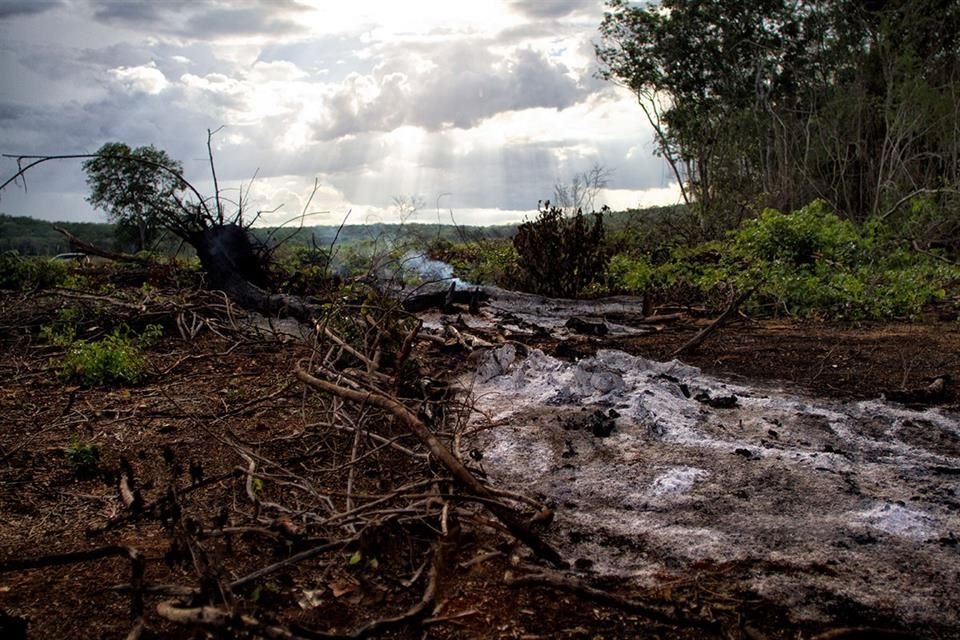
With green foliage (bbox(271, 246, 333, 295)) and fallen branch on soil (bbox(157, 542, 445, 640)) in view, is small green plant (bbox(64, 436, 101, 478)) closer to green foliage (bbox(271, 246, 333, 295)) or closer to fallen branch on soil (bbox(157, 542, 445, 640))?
fallen branch on soil (bbox(157, 542, 445, 640))

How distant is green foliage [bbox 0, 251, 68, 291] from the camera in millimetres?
10047

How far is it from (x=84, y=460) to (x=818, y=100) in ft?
54.7

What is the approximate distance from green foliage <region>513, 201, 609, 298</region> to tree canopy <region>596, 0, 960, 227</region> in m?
5.45

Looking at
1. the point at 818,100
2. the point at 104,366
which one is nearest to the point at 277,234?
the point at 104,366

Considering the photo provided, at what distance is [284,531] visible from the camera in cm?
243

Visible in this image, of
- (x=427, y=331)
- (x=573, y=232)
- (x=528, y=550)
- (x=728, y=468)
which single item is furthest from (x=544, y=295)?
(x=528, y=550)

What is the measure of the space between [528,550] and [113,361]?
156 inches

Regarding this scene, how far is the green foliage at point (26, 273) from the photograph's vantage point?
10.0m

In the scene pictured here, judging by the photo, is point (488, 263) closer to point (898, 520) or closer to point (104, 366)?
point (104, 366)

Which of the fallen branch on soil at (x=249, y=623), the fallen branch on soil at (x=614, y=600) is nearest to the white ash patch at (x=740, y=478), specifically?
the fallen branch on soil at (x=614, y=600)

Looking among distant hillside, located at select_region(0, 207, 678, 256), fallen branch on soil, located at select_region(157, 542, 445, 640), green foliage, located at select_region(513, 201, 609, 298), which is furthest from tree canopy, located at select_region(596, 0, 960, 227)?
fallen branch on soil, located at select_region(157, 542, 445, 640)

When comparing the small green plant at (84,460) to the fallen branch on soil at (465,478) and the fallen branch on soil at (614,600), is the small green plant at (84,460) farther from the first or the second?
the fallen branch on soil at (614,600)

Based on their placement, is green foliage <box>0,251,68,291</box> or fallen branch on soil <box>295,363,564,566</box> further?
green foliage <box>0,251,68,291</box>

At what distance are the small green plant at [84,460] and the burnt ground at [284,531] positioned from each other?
4 centimetres
